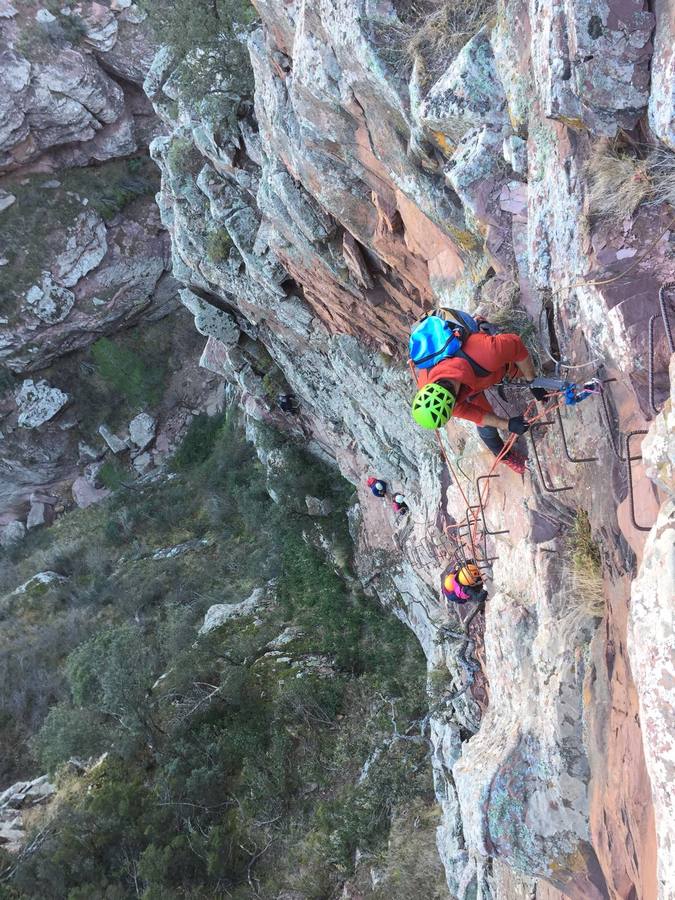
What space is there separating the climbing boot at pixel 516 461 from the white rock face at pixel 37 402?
25606 millimetres

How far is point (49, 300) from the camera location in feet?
76.6

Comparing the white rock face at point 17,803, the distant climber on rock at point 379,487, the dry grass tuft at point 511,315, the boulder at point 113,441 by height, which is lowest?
the white rock face at point 17,803

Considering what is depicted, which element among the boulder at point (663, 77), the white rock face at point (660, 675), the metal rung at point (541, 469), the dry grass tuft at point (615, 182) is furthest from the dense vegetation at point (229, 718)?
the boulder at point (663, 77)

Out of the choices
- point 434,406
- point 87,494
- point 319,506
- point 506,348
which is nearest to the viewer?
→ point 434,406

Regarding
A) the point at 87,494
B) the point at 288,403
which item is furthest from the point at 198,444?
the point at 288,403

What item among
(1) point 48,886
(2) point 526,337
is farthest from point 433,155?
(1) point 48,886

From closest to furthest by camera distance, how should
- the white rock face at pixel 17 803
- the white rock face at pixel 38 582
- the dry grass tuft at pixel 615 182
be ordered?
the dry grass tuft at pixel 615 182 → the white rock face at pixel 17 803 → the white rock face at pixel 38 582

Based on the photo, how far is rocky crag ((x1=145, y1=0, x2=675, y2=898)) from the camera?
3.23 m

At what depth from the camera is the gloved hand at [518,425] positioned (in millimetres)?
4605

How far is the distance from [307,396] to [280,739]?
8629 millimetres

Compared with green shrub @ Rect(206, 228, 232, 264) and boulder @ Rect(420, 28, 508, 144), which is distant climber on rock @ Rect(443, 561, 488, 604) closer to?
boulder @ Rect(420, 28, 508, 144)

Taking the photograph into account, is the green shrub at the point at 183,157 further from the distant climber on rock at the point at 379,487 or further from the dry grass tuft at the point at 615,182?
the dry grass tuft at the point at 615,182

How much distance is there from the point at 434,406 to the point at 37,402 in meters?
26.2

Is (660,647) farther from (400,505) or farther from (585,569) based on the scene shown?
(400,505)
